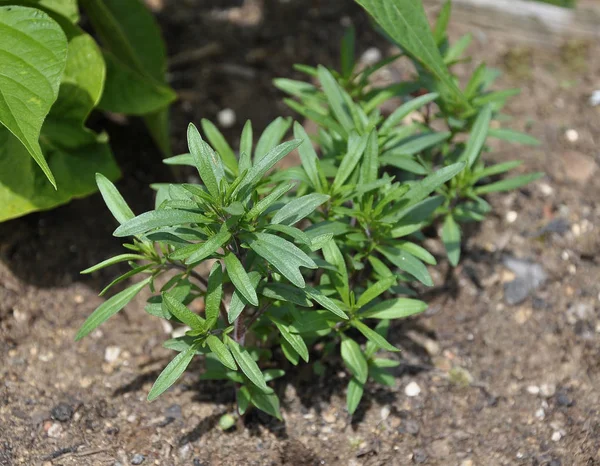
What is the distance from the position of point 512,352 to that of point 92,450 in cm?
129

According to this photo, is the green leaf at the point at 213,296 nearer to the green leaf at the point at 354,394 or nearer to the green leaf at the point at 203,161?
the green leaf at the point at 203,161

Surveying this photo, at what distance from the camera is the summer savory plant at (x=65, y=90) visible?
70.1 inches

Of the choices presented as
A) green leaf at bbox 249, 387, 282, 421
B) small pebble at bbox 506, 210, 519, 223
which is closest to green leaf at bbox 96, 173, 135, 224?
green leaf at bbox 249, 387, 282, 421

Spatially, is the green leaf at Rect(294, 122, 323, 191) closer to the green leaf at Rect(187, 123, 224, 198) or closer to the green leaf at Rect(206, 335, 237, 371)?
the green leaf at Rect(187, 123, 224, 198)

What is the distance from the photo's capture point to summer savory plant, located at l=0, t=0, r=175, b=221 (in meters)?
1.78

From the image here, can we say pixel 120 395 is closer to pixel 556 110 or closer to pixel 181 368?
pixel 181 368

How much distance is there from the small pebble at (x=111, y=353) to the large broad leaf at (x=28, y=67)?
0.75 m

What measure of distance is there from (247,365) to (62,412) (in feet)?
2.26

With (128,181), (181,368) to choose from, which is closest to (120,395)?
(181,368)

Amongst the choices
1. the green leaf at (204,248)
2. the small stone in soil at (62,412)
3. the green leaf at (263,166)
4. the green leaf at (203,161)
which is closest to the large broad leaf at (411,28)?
the green leaf at (263,166)

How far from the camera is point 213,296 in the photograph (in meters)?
1.72

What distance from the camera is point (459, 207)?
7.47ft

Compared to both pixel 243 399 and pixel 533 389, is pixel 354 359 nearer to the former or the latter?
pixel 243 399

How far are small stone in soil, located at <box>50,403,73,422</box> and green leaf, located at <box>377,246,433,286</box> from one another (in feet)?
3.22
